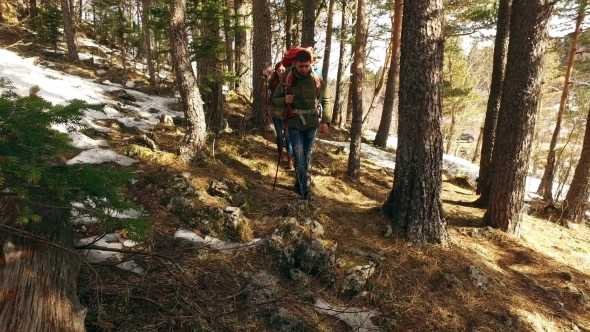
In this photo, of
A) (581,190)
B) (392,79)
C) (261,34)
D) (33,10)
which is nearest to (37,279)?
(261,34)

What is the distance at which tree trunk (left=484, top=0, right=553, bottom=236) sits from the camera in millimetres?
5145

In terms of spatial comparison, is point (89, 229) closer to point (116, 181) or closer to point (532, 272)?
point (116, 181)

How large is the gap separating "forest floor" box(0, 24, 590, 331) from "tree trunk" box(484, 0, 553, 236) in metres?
0.49

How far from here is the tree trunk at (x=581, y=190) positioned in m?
6.98

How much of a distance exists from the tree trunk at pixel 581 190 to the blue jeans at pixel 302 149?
19.2 feet

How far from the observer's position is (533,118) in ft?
17.3

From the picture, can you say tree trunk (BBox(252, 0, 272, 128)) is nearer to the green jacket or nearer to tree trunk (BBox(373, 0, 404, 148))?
the green jacket

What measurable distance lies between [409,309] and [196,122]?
4249 mm

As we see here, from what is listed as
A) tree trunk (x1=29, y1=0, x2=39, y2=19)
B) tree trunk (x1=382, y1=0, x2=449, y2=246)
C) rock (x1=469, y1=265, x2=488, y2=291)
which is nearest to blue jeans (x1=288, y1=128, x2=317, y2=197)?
tree trunk (x1=382, y1=0, x2=449, y2=246)

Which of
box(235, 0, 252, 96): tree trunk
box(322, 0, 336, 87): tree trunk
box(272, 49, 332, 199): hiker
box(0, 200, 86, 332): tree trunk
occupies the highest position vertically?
box(322, 0, 336, 87): tree trunk

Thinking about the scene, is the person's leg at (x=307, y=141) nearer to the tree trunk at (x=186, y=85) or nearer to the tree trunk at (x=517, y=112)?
the tree trunk at (x=186, y=85)

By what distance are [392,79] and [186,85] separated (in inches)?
343

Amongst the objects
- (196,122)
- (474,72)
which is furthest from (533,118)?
(474,72)

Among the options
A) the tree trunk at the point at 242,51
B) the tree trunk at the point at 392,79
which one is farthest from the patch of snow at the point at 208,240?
the tree trunk at the point at 392,79
